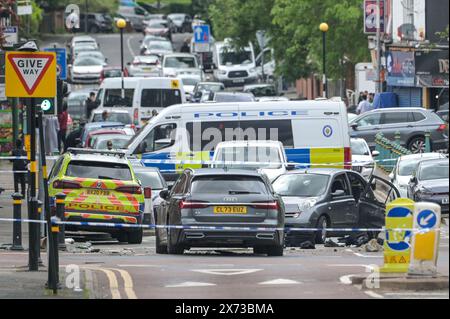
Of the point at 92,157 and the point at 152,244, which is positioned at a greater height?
the point at 92,157

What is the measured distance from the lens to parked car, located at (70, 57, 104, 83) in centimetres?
8138

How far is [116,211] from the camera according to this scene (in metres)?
26.3

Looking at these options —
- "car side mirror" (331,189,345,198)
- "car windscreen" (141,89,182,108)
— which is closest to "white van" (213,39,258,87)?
"car windscreen" (141,89,182,108)

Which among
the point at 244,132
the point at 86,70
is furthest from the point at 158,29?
the point at 244,132

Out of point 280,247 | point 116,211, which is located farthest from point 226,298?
point 116,211

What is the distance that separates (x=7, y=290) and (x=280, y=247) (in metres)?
6.11

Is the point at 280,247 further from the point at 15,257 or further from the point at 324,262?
the point at 15,257

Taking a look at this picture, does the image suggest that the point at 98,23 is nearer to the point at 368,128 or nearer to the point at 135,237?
the point at 368,128

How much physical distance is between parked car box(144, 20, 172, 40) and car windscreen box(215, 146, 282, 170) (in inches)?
2844

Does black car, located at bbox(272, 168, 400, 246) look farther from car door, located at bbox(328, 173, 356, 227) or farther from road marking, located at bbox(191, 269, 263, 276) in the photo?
road marking, located at bbox(191, 269, 263, 276)

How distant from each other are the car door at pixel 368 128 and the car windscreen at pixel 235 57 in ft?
121

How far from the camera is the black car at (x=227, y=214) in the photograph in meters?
22.5

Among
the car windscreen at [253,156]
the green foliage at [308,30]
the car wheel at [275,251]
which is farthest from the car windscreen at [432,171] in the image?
the green foliage at [308,30]

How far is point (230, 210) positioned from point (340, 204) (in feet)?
15.0
